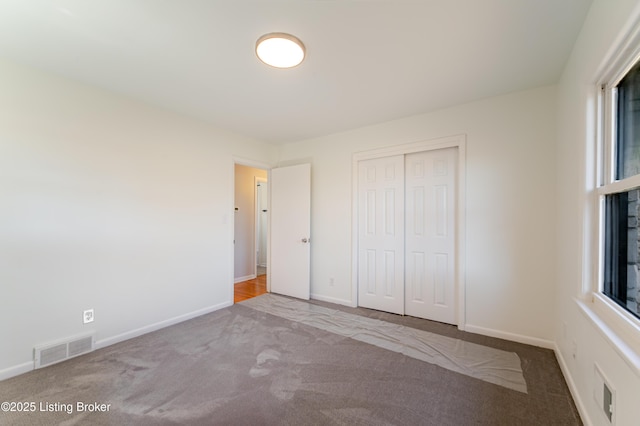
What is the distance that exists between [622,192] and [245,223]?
491 centimetres

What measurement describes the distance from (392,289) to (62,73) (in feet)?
13.0

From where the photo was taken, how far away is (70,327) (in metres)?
2.17

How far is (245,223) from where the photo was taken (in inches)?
200

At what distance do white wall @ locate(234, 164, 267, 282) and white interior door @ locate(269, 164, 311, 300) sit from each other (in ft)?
3.53

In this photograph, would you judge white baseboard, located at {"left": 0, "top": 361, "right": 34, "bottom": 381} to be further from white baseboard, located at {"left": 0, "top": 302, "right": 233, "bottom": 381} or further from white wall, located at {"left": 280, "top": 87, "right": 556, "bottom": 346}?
white wall, located at {"left": 280, "top": 87, "right": 556, "bottom": 346}

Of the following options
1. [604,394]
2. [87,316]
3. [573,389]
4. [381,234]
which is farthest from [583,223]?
[87,316]

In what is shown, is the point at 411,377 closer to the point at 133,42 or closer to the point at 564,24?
the point at 564,24

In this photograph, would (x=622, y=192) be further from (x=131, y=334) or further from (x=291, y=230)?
(x=131, y=334)

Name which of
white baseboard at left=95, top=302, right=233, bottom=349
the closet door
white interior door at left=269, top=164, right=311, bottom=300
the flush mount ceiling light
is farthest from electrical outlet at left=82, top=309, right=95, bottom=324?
the closet door

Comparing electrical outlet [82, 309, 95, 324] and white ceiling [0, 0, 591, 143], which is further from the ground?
white ceiling [0, 0, 591, 143]

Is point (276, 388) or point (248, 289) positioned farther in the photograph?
point (248, 289)

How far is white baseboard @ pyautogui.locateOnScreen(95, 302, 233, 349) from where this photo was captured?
92.6 inches

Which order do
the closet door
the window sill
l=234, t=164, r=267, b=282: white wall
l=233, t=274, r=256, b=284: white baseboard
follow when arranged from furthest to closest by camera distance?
l=234, t=164, r=267, b=282: white wall → l=233, t=274, r=256, b=284: white baseboard → the closet door → the window sill

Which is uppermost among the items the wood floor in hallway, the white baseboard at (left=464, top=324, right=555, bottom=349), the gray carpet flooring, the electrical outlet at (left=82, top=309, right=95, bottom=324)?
the electrical outlet at (left=82, top=309, right=95, bottom=324)
